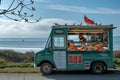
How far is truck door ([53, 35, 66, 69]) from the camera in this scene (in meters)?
14.7

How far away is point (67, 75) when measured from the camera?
14.6 metres

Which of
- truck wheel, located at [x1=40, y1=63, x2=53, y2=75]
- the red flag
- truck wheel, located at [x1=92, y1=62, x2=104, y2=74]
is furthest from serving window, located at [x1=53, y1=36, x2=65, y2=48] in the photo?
truck wheel, located at [x1=92, y1=62, x2=104, y2=74]

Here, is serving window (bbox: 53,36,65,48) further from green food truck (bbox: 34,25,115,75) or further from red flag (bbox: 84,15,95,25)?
red flag (bbox: 84,15,95,25)

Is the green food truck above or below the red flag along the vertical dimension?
below

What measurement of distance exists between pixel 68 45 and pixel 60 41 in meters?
0.46

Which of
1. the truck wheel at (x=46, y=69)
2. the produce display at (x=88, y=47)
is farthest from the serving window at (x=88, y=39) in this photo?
the truck wheel at (x=46, y=69)

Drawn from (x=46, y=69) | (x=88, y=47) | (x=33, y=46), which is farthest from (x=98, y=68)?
(x=33, y=46)

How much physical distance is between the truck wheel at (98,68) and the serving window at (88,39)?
0.75 meters

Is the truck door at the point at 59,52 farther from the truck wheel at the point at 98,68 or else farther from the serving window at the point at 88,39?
the truck wheel at the point at 98,68

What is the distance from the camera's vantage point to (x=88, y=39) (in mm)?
15469

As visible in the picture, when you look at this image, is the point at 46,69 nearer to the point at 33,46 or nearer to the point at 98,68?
the point at 98,68

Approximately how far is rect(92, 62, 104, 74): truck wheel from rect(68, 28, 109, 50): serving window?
29.4 inches

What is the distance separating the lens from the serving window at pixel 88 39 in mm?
15039

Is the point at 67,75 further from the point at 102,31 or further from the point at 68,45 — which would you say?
the point at 102,31
